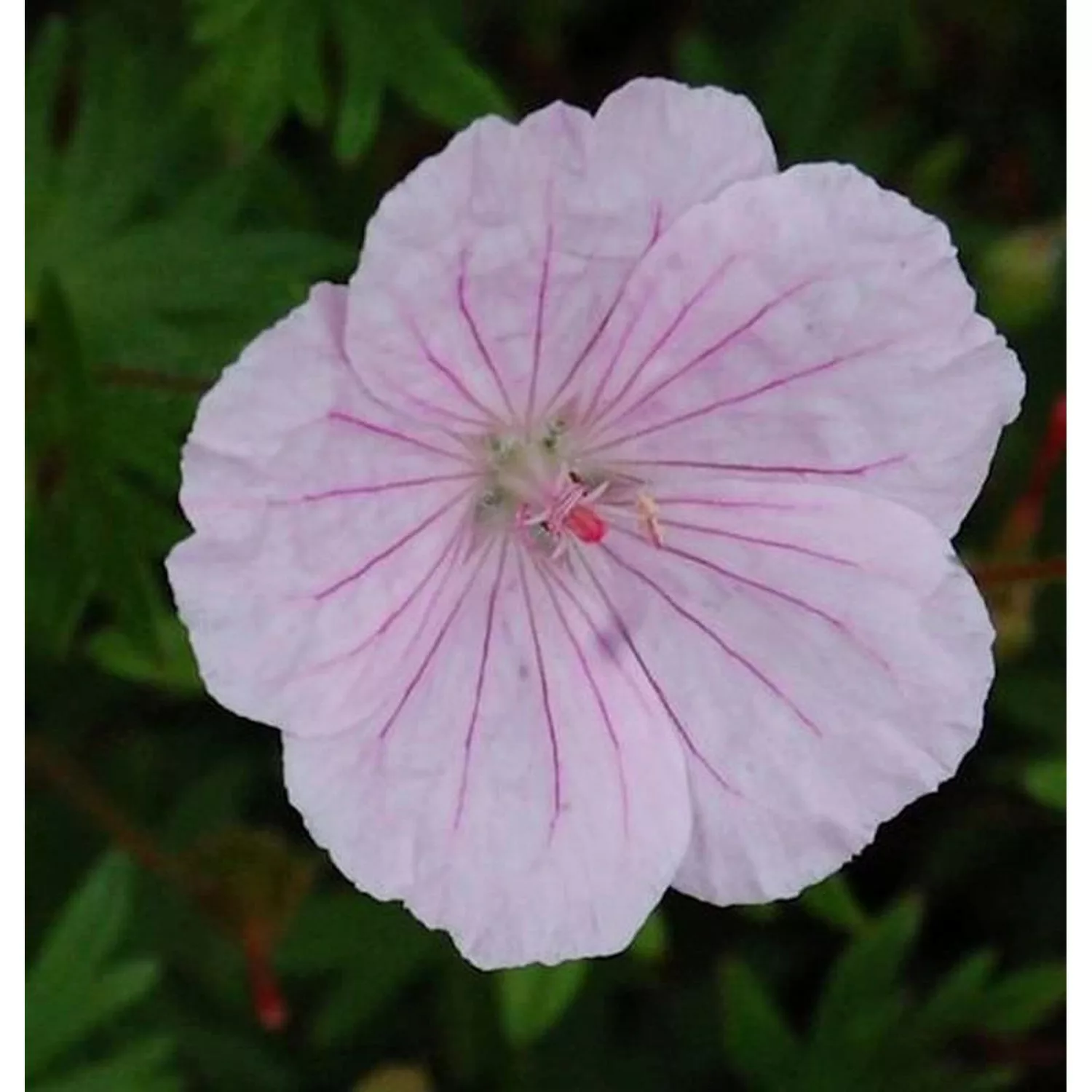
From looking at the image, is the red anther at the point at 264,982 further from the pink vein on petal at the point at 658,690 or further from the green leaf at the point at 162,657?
the pink vein on petal at the point at 658,690

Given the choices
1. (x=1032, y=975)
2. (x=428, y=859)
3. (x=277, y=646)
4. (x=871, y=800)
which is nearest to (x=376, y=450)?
(x=277, y=646)

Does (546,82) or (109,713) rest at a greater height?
(546,82)

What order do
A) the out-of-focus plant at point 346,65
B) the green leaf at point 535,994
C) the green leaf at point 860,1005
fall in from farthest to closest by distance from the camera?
the green leaf at point 860,1005
the out-of-focus plant at point 346,65
the green leaf at point 535,994

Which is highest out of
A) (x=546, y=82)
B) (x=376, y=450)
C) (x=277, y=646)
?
(x=546, y=82)

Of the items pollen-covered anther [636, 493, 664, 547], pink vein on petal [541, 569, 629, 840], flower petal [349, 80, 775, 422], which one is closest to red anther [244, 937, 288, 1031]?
pink vein on petal [541, 569, 629, 840]

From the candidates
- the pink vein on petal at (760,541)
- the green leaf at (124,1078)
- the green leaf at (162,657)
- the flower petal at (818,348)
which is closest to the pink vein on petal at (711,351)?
the flower petal at (818,348)

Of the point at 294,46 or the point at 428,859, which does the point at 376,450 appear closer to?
the point at 428,859
